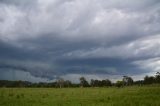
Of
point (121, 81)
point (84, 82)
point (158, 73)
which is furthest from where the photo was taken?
point (84, 82)

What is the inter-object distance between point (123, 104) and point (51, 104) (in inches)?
328

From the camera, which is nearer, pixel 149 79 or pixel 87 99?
pixel 87 99

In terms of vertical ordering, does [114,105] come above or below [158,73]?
below

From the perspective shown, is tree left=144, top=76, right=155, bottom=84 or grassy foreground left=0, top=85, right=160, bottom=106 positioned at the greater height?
tree left=144, top=76, right=155, bottom=84

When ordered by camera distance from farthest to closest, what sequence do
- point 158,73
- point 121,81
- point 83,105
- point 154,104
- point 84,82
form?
point 84,82, point 121,81, point 158,73, point 83,105, point 154,104

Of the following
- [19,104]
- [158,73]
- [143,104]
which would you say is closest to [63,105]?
[19,104]

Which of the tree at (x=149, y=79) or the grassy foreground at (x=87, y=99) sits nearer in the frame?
the grassy foreground at (x=87, y=99)

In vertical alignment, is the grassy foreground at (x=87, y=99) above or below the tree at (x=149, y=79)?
below

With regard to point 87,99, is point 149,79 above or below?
above

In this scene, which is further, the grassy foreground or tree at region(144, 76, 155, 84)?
tree at region(144, 76, 155, 84)

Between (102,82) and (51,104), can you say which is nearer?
(51,104)

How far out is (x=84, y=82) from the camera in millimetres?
168125

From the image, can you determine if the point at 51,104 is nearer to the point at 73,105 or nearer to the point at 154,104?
the point at 73,105

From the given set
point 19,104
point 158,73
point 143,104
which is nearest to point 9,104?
point 19,104
